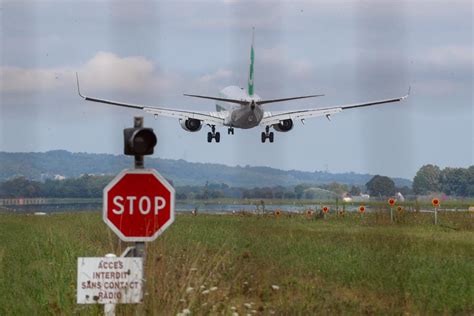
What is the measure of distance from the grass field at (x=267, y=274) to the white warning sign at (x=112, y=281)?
386mm

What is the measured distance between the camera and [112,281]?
10.8 m

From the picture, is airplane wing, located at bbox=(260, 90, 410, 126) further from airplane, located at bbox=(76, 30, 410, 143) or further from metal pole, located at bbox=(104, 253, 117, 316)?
metal pole, located at bbox=(104, 253, 117, 316)

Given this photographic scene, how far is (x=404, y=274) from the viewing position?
17.5 m

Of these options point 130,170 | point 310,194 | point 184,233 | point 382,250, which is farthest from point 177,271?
point 310,194

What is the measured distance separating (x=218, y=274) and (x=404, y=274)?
4.09m

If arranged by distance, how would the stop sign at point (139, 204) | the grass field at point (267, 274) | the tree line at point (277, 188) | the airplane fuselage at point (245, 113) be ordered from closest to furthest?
1. the stop sign at point (139, 204)
2. the grass field at point (267, 274)
3. the airplane fuselage at point (245, 113)
4. the tree line at point (277, 188)

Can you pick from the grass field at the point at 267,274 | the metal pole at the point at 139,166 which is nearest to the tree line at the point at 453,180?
the grass field at the point at 267,274

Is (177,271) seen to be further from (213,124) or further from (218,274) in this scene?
(213,124)

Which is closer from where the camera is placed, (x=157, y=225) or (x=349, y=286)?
(x=157, y=225)

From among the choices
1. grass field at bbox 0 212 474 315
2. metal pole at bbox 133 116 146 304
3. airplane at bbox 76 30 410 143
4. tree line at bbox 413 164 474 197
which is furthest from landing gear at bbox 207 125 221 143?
tree line at bbox 413 164 474 197

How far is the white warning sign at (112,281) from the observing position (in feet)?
35.3

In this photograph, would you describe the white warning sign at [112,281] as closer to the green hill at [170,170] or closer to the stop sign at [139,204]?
the stop sign at [139,204]

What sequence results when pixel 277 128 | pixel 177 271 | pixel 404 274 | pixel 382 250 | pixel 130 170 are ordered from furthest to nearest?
pixel 277 128
pixel 382 250
pixel 404 274
pixel 177 271
pixel 130 170

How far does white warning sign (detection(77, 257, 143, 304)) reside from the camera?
10766 mm
